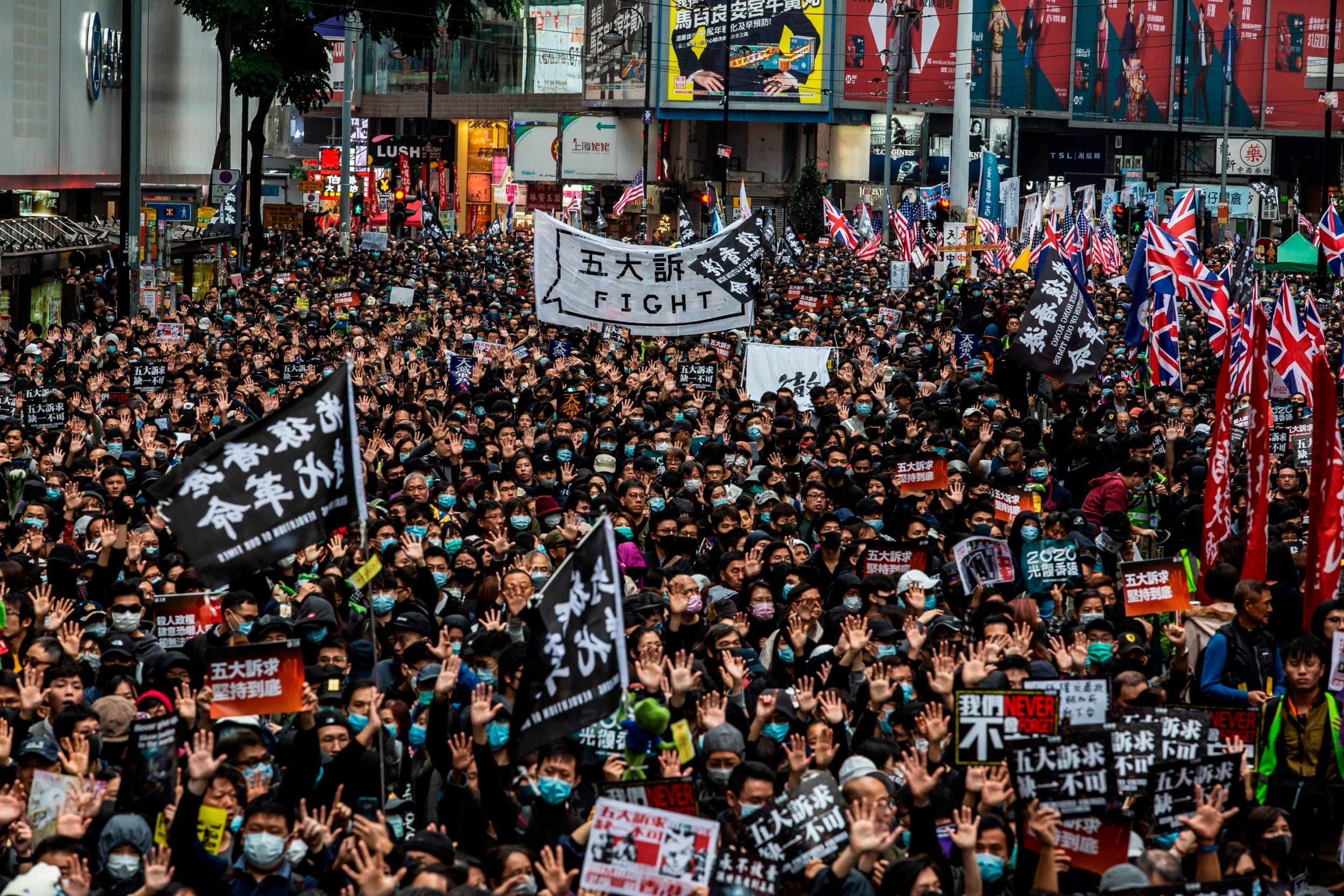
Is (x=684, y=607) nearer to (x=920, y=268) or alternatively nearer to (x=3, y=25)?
(x=3, y=25)

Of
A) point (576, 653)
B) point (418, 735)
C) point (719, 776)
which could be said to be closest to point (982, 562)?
point (719, 776)

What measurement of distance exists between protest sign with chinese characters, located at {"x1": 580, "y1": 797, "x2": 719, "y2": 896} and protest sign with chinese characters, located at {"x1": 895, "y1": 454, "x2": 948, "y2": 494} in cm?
707

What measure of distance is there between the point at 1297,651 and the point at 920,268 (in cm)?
3619

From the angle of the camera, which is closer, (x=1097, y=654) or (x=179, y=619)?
(x=1097, y=654)

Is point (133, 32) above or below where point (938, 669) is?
above

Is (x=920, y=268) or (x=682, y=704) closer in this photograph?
(x=682, y=704)

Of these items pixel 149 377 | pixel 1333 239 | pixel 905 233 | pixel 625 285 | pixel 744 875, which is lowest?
pixel 744 875

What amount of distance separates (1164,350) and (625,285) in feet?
17.8

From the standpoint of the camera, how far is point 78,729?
281 inches

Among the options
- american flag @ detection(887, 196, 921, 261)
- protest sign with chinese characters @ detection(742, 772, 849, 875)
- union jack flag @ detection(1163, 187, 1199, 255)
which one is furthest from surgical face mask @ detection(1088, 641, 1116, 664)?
american flag @ detection(887, 196, 921, 261)

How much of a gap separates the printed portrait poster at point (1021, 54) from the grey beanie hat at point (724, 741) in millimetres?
69825

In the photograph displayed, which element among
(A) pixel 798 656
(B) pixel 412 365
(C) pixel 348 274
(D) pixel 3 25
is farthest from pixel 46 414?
(C) pixel 348 274

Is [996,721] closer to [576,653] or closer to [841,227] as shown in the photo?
[576,653]

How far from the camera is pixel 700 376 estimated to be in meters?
18.9
